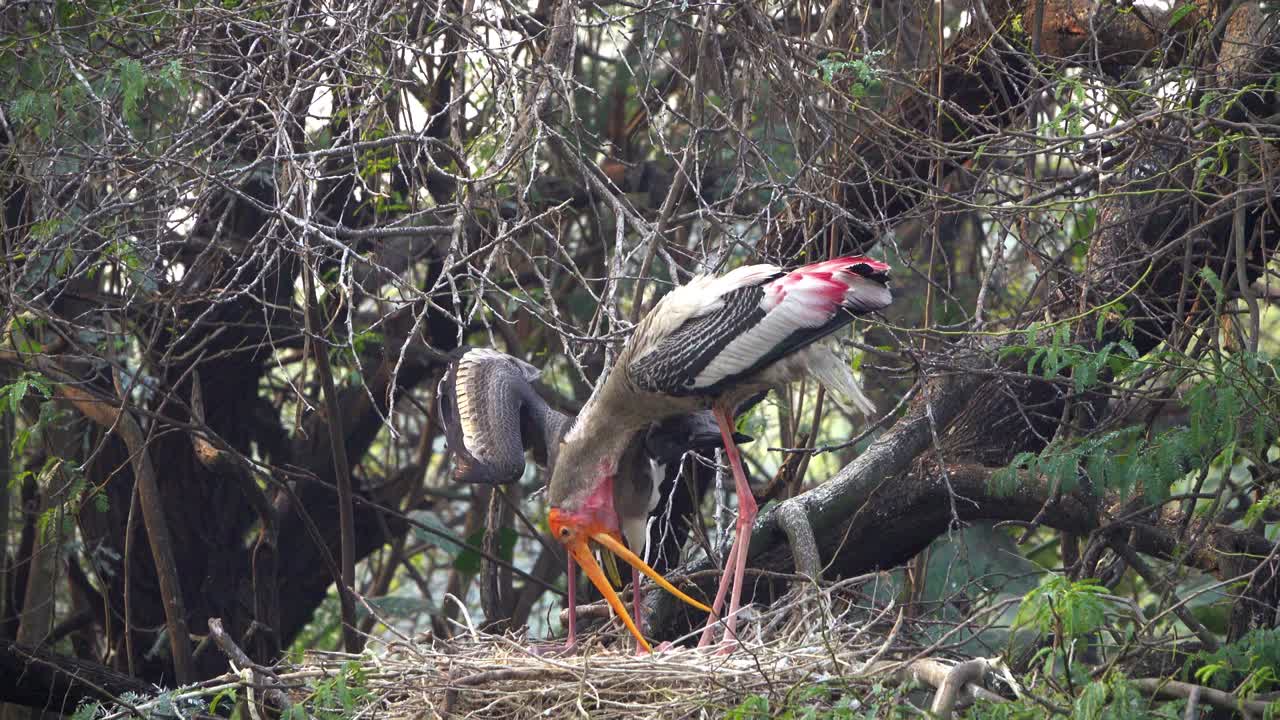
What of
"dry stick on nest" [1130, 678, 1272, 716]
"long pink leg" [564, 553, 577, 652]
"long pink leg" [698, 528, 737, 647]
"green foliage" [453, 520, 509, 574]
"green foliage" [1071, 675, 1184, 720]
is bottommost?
"green foliage" [453, 520, 509, 574]

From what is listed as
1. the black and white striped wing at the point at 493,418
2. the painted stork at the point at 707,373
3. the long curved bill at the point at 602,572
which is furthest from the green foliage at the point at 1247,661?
the black and white striped wing at the point at 493,418

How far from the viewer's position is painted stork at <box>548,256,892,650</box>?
4.47 metres

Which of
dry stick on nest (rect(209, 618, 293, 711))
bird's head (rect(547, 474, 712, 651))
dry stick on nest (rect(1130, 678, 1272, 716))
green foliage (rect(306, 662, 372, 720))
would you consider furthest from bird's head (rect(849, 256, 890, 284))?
dry stick on nest (rect(209, 618, 293, 711))

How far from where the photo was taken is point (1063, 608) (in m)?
2.95

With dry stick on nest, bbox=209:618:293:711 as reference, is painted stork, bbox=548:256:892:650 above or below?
above

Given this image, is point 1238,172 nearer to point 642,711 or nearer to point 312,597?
point 642,711

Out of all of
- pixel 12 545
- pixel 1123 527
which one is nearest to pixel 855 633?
pixel 1123 527

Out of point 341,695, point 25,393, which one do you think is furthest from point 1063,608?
point 25,393

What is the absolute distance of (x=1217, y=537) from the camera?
15.2ft

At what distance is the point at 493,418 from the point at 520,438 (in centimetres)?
12

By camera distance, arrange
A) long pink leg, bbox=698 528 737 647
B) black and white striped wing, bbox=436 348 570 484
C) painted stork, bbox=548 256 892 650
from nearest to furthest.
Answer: painted stork, bbox=548 256 892 650
long pink leg, bbox=698 528 737 647
black and white striped wing, bbox=436 348 570 484

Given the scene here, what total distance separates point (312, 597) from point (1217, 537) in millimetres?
4752

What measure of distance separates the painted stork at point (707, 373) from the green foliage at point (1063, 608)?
57.9 inches

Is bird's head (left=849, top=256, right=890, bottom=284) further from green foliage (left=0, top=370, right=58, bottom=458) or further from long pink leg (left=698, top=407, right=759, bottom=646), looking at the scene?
green foliage (left=0, top=370, right=58, bottom=458)
